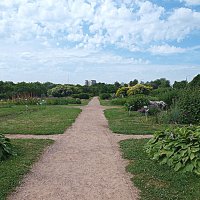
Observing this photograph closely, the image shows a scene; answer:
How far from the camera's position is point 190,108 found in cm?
1276

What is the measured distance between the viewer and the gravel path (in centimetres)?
459

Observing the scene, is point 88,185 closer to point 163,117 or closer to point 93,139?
point 93,139

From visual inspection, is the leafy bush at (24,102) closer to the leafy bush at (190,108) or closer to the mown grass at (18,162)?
the leafy bush at (190,108)

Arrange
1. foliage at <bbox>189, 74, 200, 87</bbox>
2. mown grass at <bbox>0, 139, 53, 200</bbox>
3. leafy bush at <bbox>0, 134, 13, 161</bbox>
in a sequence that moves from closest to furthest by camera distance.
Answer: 1. mown grass at <bbox>0, 139, 53, 200</bbox>
2. leafy bush at <bbox>0, 134, 13, 161</bbox>
3. foliage at <bbox>189, 74, 200, 87</bbox>

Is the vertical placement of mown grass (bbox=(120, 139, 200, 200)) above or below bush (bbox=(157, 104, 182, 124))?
below

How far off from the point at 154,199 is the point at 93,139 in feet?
16.1

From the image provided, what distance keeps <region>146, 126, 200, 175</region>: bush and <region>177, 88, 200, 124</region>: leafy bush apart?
606 cm

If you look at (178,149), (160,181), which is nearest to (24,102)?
(178,149)

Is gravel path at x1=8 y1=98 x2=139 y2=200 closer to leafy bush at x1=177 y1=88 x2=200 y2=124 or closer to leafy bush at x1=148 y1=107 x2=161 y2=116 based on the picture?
leafy bush at x1=177 y1=88 x2=200 y2=124

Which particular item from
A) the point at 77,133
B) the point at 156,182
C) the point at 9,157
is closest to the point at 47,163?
the point at 9,157

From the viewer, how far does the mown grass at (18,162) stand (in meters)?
4.94

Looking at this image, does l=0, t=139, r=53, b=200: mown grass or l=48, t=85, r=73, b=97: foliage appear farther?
l=48, t=85, r=73, b=97: foliage

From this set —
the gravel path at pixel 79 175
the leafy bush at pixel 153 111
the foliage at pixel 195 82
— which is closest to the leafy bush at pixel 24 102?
the foliage at pixel 195 82

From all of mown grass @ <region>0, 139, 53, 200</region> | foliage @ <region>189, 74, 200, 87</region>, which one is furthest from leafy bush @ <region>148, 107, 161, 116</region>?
mown grass @ <region>0, 139, 53, 200</region>
